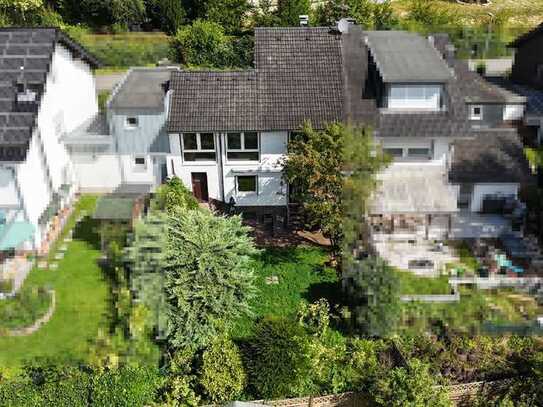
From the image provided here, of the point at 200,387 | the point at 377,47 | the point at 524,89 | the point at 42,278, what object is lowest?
the point at 200,387

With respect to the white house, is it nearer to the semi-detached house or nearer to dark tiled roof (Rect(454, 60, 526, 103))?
the semi-detached house

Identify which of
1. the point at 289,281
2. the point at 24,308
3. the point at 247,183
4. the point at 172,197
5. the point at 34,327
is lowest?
the point at 34,327

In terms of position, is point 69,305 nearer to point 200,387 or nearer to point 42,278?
point 42,278

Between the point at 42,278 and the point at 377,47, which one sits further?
the point at 377,47

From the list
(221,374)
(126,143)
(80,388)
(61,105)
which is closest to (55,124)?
(61,105)

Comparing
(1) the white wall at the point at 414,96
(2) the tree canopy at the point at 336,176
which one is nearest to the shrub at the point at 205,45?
(1) the white wall at the point at 414,96

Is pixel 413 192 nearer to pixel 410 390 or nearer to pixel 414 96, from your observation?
pixel 414 96

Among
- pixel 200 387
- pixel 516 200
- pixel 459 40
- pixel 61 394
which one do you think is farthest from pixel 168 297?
pixel 459 40
